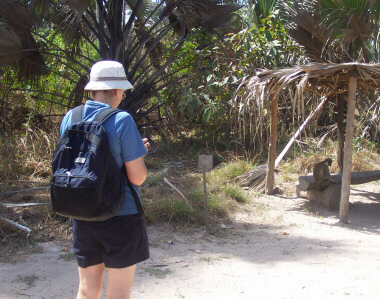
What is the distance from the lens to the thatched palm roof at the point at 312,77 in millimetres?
5590

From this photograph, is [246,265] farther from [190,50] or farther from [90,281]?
[190,50]

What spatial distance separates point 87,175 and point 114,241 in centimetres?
42

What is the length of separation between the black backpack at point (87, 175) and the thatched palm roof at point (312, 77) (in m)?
3.71

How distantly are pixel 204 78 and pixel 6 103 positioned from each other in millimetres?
4201

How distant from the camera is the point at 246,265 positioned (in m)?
4.50

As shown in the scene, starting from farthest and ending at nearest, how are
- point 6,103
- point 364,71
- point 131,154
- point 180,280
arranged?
1. point 6,103
2. point 364,71
3. point 180,280
4. point 131,154

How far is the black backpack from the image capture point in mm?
2248

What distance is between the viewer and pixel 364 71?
5617mm

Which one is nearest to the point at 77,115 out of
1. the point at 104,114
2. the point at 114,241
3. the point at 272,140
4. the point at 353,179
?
the point at 104,114

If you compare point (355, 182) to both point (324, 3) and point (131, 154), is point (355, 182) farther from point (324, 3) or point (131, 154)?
point (131, 154)

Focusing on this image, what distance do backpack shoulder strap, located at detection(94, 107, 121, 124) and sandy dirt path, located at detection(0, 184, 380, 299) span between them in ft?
6.48

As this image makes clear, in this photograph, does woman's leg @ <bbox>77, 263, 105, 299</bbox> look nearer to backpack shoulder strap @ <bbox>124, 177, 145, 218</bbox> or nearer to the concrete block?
backpack shoulder strap @ <bbox>124, 177, 145, 218</bbox>

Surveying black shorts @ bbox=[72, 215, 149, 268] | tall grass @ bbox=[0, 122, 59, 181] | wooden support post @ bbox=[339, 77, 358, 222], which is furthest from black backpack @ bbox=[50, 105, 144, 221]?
tall grass @ bbox=[0, 122, 59, 181]

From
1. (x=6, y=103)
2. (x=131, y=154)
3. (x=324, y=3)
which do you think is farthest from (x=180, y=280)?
(x=6, y=103)
